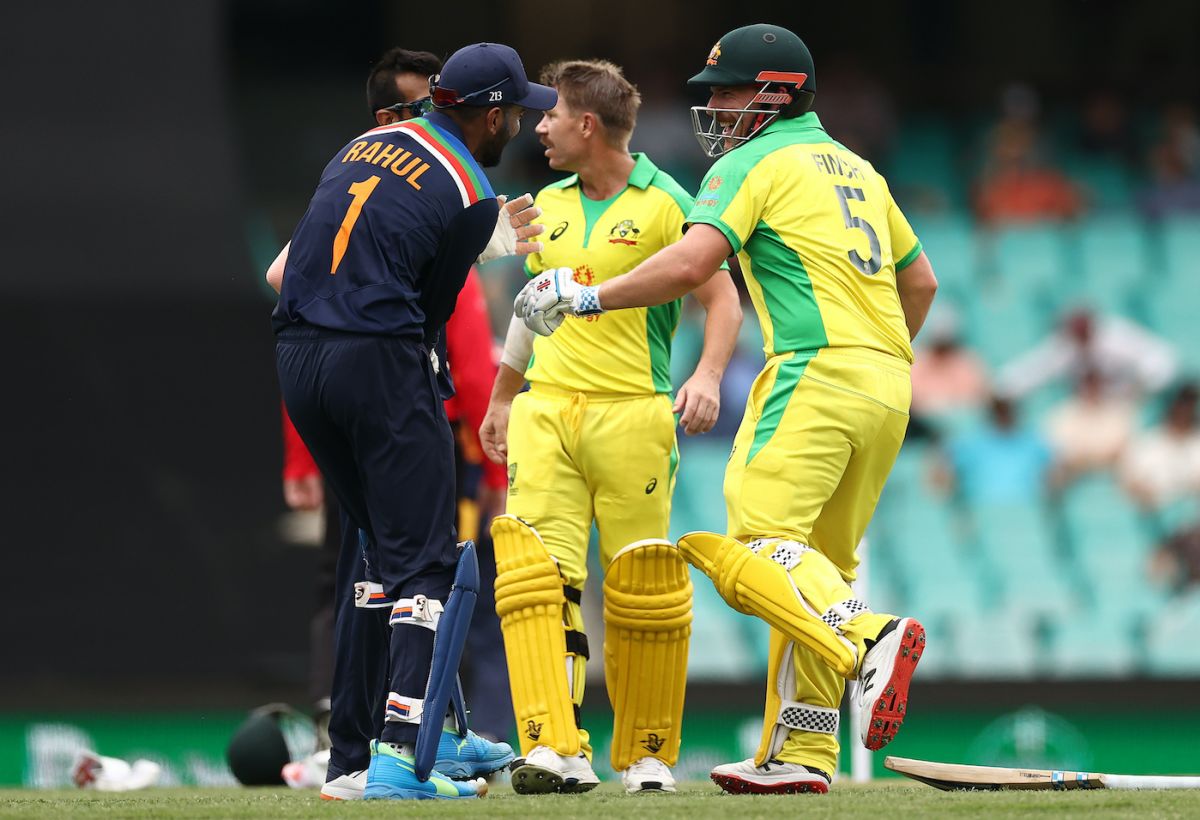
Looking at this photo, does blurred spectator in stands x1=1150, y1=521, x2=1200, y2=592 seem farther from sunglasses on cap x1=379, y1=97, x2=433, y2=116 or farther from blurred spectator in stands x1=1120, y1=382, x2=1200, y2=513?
sunglasses on cap x1=379, y1=97, x2=433, y2=116

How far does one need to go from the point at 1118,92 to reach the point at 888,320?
32.5 ft

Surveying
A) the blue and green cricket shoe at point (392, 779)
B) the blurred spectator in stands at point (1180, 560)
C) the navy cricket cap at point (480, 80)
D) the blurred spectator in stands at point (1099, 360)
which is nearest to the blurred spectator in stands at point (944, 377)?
the blurred spectator in stands at point (1099, 360)

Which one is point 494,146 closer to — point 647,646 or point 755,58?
point 755,58

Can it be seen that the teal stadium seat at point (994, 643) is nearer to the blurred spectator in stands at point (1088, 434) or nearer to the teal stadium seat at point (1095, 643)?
the teal stadium seat at point (1095, 643)

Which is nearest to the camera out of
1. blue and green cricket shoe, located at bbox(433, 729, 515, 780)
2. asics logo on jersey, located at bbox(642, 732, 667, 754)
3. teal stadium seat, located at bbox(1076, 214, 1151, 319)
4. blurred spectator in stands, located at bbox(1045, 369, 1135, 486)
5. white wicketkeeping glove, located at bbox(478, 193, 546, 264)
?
white wicketkeeping glove, located at bbox(478, 193, 546, 264)

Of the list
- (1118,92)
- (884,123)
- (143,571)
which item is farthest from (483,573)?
(1118,92)

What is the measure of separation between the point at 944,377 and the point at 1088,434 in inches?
39.7

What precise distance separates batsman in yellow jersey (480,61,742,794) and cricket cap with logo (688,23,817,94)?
568 millimetres

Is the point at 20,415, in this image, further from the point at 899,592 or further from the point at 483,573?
the point at 899,592

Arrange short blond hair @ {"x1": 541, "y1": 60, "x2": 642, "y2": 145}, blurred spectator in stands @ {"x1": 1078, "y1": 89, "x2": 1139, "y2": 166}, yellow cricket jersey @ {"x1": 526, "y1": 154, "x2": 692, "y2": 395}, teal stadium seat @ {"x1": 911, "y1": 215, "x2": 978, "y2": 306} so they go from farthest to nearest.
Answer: blurred spectator in stands @ {"x1": 1078, "y1": 89, "x2": 1139, "y2": 166}
teal stadium seat @ {"x1": 911, "y1": 215, "x2": 978, "y2": 306}
short blond hair @ {"x1": 541, "y1": 60, "x2": 642, "y2": 145}
yellow cricket jersey @ {"x1": 526, "y1": 154, "x2": 692, "y2": 395}

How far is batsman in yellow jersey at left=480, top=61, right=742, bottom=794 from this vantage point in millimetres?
4961

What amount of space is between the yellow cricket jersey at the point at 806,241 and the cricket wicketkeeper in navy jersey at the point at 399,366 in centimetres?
69

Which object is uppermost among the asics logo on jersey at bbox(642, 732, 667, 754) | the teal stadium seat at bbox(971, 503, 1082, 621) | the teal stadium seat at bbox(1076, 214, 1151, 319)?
the teal stadium seat at bbox(1076, 214, 1151, 319)

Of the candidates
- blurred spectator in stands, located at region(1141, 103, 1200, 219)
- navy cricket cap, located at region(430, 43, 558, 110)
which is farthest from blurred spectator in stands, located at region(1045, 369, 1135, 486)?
navy cricket cap, located at region(430, 43, 558, 110)
